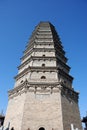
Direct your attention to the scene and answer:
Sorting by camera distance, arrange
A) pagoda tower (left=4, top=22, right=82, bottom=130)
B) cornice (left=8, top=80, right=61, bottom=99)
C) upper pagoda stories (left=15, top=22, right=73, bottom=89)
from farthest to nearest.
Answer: upper pagoda stories (left=15, top=22, right=73, bottom=89) → cornice (left=8, top=80, right=61, bottom=99) → pagoda tower (left=4, top=22, right=82, bottom=130)

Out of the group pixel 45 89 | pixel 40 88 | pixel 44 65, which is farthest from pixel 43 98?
pixel 44 65

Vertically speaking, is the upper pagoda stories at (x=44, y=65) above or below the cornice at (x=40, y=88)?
Answer: above

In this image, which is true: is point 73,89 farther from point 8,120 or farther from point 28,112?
point 8,120

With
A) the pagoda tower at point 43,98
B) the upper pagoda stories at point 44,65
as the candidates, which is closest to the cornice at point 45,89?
the pagoda tower at point 43,98

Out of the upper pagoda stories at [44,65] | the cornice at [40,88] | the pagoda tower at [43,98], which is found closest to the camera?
the pagoda tower at [43,98]

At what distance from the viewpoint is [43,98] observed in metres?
17.0

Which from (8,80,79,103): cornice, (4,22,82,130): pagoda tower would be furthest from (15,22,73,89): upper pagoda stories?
(8,80,79,103): cornice

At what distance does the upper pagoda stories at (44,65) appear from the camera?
1923 centimetres

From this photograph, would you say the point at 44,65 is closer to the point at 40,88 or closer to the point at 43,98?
the point at 40,88

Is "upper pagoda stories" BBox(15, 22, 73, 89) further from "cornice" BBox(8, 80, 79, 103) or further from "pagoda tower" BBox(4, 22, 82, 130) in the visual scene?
"cornice" BBox(8, 80, 79, 103)

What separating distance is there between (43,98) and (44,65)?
521 cm

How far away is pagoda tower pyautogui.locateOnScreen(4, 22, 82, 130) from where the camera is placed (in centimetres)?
1544

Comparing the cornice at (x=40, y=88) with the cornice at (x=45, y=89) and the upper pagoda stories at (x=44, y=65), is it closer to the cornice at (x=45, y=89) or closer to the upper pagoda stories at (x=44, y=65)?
the cornice at (x=45, y=89)

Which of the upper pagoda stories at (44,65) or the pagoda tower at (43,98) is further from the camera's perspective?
the upper pagoda stories at (44,65)
